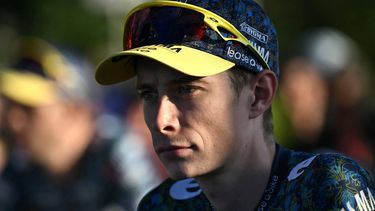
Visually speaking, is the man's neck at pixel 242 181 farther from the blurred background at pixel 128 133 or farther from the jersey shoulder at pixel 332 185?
the blurred background at pixel 128 133

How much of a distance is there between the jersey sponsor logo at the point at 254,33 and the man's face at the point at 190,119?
19 cm

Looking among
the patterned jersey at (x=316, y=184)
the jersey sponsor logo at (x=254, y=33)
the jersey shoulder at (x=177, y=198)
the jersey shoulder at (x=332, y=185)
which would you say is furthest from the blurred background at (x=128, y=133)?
the jersey shoulder at (x=332, y=185)

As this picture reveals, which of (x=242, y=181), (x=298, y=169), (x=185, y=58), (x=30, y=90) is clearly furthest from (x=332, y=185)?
(x=30, y=90)

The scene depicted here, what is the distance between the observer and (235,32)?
12.8ft

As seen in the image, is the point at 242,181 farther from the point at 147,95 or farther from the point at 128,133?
the point at 128,133

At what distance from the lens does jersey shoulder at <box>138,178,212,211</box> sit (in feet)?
13.9

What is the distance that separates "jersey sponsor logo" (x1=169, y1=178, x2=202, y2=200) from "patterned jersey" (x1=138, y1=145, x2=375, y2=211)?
101mm

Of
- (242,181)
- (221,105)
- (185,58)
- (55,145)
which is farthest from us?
(55,145)

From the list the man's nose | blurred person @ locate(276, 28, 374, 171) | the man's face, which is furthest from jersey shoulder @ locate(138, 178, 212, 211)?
blurred person @ locate(276, 28, 374, 171)

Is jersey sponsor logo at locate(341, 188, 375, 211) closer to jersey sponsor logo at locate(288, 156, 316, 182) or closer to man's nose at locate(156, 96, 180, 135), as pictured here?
jersey sponsor logo at locate(288, 156, 316, 182)

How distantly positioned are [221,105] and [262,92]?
237 mm

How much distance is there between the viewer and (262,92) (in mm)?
4062

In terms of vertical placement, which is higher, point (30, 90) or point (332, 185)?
point (332, 185)

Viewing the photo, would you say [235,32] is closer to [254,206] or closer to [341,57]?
[254,206]
